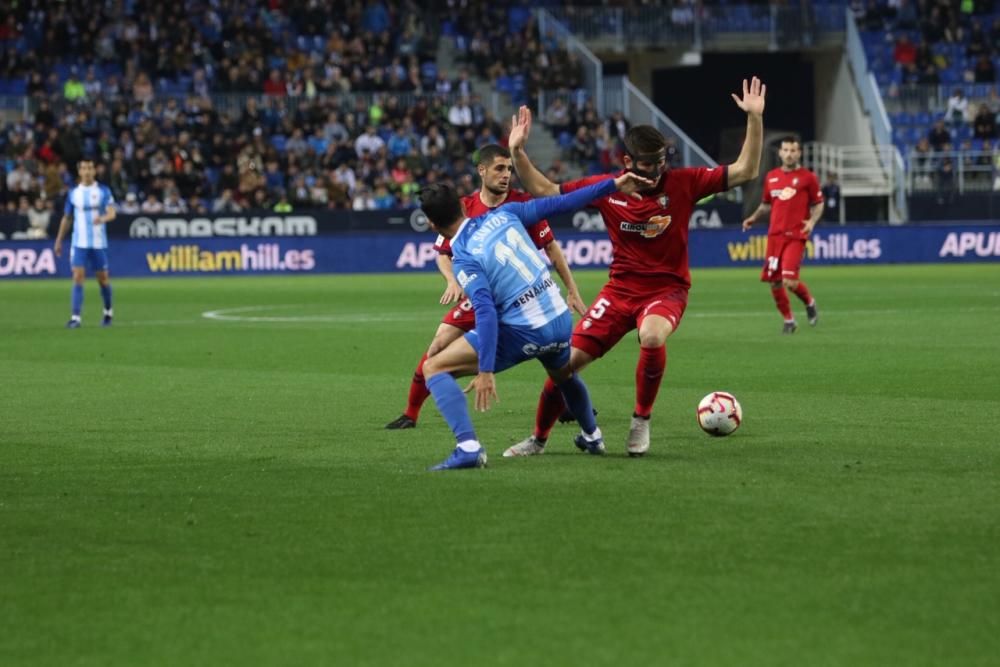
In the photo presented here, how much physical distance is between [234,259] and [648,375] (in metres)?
30.7

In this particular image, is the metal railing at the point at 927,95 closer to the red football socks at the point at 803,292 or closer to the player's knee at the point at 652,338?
the red football socks at the point at 803,292

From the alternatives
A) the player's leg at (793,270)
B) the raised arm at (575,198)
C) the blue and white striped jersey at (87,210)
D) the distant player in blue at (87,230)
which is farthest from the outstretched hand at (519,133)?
the blue and white striped jersey at (87,210)

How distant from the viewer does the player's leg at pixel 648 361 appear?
32.6 ft

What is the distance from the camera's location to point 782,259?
20859mm

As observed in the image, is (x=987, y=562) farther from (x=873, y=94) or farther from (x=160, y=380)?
(x=873, y=94)

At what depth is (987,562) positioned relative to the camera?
6477 mm

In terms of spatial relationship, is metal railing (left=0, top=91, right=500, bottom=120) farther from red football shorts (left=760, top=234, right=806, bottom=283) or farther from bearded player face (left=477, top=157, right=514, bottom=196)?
bearded player face (left=477, top=157, right=514, bottom=196)

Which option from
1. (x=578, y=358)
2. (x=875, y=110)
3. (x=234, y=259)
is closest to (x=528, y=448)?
(x=578, y=358)

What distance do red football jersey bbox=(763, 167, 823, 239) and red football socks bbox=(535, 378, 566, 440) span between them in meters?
11.8

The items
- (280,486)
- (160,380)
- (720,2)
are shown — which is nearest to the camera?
(280,486)

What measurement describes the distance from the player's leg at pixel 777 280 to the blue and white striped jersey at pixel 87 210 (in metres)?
9.28

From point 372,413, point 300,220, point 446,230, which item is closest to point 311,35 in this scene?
point 300,220

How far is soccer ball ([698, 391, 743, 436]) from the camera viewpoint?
428 inches

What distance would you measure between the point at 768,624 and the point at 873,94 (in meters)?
46.0
